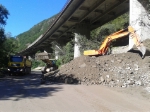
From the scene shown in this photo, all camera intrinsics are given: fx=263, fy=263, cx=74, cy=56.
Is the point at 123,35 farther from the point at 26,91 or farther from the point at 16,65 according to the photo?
the point at 16,65

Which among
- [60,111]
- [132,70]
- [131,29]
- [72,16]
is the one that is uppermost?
[72,16]

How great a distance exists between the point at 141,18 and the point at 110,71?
5.46 meters

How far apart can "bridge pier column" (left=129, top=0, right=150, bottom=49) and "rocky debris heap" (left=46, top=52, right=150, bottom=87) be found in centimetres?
213

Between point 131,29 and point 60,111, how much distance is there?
1212 cm

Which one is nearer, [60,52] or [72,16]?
[72,16]

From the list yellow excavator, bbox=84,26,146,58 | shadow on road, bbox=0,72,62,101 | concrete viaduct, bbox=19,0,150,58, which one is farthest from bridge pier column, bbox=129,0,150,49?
shadow on road, bbox=0,72,62,101

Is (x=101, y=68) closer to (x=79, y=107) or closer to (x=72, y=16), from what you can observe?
(x=79, y=107)

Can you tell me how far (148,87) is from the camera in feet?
48.7

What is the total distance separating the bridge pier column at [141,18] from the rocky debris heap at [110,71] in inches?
83.8

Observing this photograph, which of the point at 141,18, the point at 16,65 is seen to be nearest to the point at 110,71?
the point at 141,18

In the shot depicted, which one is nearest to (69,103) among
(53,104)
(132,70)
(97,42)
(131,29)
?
(53,104)

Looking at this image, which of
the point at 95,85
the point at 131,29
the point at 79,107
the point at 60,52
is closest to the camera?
the point at 79,107

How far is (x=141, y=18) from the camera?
69.2ft

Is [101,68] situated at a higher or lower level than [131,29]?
lower
